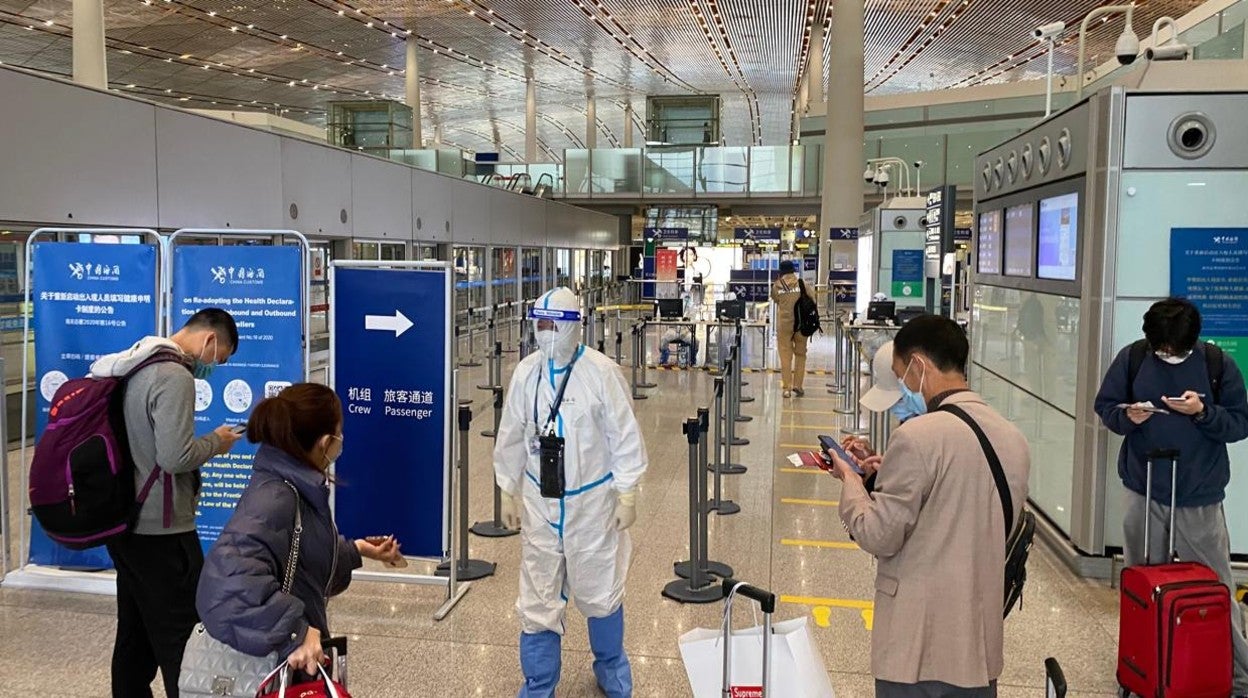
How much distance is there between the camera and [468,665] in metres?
4.51

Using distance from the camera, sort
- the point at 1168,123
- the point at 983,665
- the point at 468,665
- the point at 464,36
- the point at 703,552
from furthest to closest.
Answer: the point at 464,36 → the point at 703,552 → the point at 1168,123 → the point at 468,665 → the point at 983,665

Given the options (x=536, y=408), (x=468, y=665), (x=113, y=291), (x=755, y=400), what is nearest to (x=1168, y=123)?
(x=536, y=408)

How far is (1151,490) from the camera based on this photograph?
415cm

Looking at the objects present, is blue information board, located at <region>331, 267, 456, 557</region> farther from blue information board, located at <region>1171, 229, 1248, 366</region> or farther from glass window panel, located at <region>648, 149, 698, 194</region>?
glass window panel, located at <region>648, 149, 698, 194</region>

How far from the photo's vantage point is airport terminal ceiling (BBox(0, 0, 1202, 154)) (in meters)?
28.7

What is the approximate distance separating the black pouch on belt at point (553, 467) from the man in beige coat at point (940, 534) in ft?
4.62

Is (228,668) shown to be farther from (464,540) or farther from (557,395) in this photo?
(464,540)

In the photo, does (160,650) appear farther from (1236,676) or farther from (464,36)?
(464,36)

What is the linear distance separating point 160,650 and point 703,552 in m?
3.11

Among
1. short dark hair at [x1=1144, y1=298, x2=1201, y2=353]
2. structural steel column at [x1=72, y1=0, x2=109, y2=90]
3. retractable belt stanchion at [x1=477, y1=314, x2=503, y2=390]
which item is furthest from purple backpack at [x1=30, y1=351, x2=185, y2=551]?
structural steel column at [x1=72, y1=0, x2=109, y2=90]

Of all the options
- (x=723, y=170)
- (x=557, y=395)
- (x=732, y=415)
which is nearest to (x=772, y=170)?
(x=723, y=170)

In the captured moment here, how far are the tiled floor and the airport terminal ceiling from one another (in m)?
24.5

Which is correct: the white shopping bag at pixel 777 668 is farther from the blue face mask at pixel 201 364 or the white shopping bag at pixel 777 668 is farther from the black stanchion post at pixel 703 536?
the black stanchion post at pixel 703 536

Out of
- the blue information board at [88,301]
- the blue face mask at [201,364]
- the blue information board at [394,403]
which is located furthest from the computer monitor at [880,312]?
the blue face mask at [201,364]
